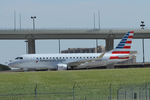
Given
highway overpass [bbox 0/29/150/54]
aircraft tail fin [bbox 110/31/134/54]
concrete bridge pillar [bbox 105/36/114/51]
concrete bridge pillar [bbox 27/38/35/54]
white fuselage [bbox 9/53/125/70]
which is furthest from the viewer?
concrete bridge pillar [bbox 105/36/114/51]

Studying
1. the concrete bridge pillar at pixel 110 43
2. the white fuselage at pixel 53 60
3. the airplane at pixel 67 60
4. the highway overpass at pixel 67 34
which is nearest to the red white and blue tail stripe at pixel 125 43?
the airplane at pixel 67 60

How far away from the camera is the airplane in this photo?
69250 millimetres

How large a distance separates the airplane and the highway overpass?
41.3 feet

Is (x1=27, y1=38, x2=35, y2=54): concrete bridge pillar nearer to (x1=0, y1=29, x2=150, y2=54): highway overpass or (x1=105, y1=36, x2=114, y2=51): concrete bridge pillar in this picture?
(x1=0, y1=29, x2=150, y2=54): highway overpass

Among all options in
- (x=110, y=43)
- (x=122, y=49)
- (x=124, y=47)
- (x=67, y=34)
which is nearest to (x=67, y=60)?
(x=122, y=49)

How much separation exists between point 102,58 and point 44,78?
1832 centimetres

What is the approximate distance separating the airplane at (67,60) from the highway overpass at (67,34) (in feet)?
41.3

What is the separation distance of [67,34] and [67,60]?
14.8 meters

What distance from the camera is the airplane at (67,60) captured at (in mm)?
69250

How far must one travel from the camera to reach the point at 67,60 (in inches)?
2768

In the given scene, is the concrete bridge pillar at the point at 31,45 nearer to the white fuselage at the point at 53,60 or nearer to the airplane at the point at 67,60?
the airplane at the point at 67,60

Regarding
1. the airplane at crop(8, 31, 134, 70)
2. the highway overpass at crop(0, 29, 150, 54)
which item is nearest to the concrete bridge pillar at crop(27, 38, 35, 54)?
the highway overpass at crop(0, 29, 150, 54)

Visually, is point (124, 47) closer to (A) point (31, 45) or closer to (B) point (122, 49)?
(B) point (122, 49)

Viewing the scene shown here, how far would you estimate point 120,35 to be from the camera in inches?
3381
